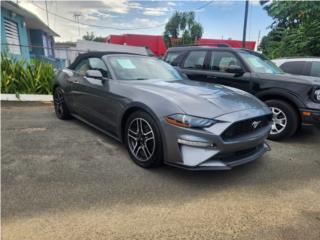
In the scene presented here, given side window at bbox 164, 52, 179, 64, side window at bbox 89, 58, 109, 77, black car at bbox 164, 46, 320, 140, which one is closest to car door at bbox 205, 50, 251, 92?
black car at bbox 164, 46, 320, 140

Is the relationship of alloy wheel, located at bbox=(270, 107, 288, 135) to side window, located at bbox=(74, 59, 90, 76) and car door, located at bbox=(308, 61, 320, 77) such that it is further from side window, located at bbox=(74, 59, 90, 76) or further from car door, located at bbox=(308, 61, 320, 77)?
side window, located at bbox=(74, 59, 90, 76)

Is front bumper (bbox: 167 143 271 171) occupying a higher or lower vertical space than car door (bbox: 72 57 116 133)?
lower

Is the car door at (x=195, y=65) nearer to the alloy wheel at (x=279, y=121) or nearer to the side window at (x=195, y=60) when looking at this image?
the side window at (x=195, y=60)

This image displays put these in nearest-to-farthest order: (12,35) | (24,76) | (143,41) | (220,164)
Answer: (220,164)
(24,76)
(12,35)
(143,41)

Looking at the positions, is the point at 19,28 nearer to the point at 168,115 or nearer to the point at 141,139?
the point at 141,139

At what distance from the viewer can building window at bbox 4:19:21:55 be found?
11.8 meters

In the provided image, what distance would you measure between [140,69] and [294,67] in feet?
14.5

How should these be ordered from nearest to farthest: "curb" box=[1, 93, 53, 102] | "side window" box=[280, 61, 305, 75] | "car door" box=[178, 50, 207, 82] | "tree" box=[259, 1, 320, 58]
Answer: "car door" box=[178, 50, 207, 82], "side window" box=[280, 61, 305, 75], "curb" box=[1, 93, 53, 102], "tree" box=[259, 1, 320, 58]

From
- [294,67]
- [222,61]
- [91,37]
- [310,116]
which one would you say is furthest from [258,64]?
[91,37]

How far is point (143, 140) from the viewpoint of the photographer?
3.38m

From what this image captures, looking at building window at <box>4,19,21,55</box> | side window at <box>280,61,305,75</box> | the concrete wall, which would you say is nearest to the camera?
side window at <box>280,61,305,75</box>

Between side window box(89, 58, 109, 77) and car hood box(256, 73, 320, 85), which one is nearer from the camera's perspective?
side window box(89, 58, 109, 77)

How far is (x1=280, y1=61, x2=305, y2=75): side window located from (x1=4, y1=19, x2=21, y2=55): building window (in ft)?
35.6

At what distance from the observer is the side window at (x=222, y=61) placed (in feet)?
18.1
